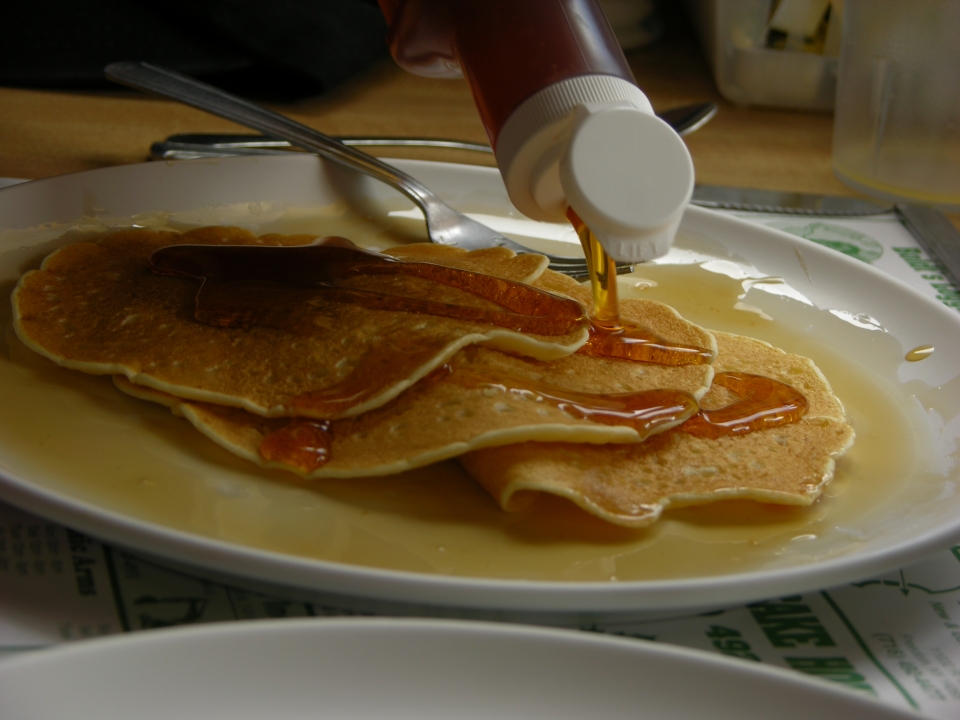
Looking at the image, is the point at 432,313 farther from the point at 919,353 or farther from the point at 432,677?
the point at 919,353

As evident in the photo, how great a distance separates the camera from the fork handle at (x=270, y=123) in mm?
1534

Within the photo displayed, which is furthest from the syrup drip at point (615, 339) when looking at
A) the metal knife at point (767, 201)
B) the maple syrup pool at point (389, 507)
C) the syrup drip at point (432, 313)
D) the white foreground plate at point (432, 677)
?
the metal knife at point (767, 201)

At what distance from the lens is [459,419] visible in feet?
2.93

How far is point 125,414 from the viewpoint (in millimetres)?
961

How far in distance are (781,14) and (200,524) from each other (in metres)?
2.24

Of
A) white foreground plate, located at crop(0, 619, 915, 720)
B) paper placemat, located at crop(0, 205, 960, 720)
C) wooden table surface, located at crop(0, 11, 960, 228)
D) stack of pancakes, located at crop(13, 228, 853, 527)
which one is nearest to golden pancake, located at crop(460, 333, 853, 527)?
stack of pancakes, located at crop(13, 228, 853, 527)

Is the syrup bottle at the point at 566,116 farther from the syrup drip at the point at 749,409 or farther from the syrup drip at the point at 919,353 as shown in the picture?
the syrup drip at the point at 919,353

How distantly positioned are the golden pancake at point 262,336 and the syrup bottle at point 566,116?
0.17 metres

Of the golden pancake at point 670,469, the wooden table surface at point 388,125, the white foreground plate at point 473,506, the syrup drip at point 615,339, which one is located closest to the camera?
the white foreground plate at point 473,506

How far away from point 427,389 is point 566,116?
1.03 ft

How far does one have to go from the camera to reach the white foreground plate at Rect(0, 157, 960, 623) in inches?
28.0

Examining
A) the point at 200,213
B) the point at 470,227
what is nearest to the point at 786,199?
the point at 470,227

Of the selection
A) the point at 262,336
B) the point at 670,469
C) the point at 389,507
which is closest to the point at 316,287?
the point at 262,336

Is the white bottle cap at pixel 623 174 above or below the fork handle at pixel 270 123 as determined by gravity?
above
